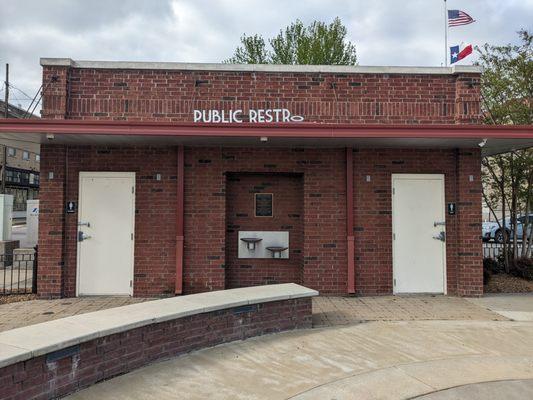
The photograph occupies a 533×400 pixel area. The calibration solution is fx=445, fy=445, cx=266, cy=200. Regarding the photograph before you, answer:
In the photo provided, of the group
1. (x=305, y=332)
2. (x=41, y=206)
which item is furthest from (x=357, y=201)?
(x=41, y=206)

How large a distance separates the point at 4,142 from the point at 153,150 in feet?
8.95

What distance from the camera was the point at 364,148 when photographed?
27.4 ft

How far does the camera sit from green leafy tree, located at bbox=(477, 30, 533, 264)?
32.0 ft

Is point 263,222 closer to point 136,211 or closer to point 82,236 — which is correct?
point 136,211

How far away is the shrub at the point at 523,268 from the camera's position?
9662mm

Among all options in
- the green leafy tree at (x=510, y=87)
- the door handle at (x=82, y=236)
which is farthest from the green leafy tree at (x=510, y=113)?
the door handle at (x=82, y=236)

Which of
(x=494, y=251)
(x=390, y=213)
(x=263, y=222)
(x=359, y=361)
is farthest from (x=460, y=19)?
(x=359, y=361)

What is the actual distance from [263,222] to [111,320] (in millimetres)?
4343

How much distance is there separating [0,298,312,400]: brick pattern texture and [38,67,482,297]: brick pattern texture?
2.44 meters

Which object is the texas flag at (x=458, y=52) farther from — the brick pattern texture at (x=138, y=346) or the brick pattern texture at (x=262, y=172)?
the brick pattern texture at (x=138, y=346)

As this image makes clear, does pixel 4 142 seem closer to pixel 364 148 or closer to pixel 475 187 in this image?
pixel 364 148

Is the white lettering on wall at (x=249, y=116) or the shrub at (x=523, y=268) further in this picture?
the shrub at (x=523, y=268)

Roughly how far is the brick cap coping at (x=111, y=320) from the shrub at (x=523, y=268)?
6.16 m

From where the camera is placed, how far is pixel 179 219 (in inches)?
317
